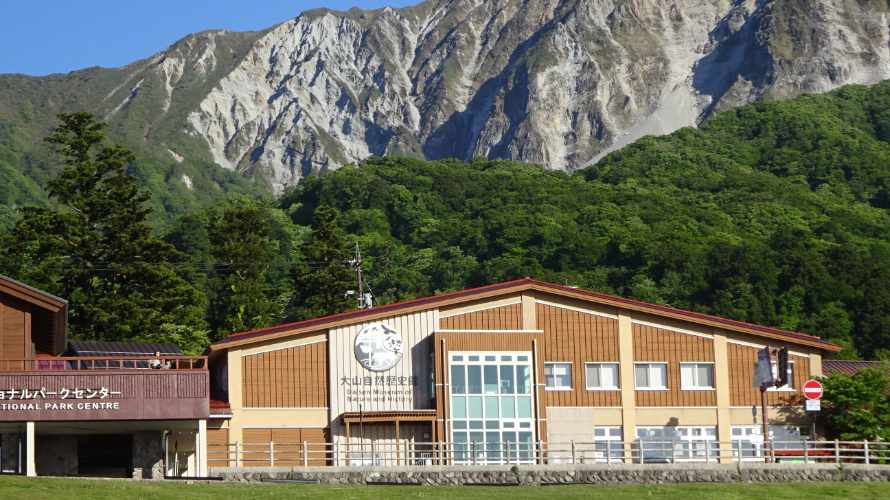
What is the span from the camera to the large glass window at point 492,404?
50.0 metres

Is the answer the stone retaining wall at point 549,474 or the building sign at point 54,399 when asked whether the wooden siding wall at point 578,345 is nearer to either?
the stone retaining wall at point 549,474

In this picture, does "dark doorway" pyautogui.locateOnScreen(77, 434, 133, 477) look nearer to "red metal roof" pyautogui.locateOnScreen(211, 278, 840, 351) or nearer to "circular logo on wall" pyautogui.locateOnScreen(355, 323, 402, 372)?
"red metal roof" pyautogui.locateOnScreen(211, 278, 840, 351)

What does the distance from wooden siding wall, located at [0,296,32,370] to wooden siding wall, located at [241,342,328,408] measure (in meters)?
7.69

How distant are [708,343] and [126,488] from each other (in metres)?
26.2

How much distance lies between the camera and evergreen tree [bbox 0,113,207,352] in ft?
233

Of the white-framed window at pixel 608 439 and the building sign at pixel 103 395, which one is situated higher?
the building sign at pixel 103 395

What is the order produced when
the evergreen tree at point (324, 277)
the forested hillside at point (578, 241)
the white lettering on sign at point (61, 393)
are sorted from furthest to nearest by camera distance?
the forested hillside at point (578, 241)
the evergreen tree at point (324, 277)
the white lettering on sign at point (61, 393)

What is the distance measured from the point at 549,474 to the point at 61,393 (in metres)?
14.9

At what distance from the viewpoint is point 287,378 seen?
49.4m

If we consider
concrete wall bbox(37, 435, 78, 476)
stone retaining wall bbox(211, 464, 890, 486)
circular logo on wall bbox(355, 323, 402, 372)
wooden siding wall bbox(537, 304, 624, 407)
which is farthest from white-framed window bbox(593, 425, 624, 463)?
concrete wall bbox(37, 435, 78, 476)

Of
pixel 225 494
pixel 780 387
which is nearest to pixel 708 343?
pixel 780 387

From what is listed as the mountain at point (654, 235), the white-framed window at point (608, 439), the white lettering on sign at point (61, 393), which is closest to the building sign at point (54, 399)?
the white lettering on sign at point (61, 393)

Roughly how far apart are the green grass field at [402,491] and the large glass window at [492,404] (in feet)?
30.0

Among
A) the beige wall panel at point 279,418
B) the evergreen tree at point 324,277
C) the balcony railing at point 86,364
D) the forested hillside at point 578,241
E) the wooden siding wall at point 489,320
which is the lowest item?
the beige wall panel at point 279,418
